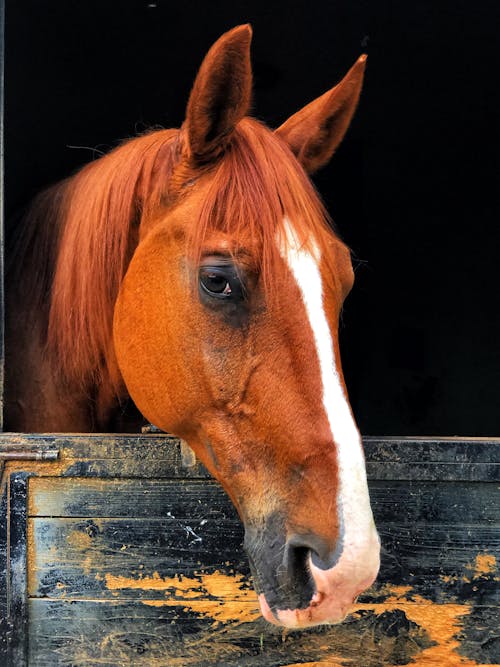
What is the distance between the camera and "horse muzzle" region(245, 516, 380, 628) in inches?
47.3

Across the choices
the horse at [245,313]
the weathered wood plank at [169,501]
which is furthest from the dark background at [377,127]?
the weathered wood plank at [169,501]

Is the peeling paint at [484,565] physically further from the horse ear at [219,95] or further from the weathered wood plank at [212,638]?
the horse ear at [219,95]

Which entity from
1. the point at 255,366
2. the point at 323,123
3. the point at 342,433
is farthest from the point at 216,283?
the point at 323,123

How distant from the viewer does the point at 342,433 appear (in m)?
1.29

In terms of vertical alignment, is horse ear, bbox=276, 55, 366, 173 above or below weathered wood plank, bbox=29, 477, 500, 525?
above

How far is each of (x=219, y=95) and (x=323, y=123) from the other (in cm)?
41

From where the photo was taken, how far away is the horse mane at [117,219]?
1.47 metres

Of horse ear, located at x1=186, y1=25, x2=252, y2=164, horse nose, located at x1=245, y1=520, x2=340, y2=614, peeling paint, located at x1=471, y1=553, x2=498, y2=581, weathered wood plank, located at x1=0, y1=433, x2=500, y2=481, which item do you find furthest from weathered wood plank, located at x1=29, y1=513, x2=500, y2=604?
horse ear, located at x1=186, y1=25, x2=252, y2=164

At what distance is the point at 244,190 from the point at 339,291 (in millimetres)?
314

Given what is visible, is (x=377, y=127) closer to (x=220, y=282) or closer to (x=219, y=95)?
(x=219, y=95)

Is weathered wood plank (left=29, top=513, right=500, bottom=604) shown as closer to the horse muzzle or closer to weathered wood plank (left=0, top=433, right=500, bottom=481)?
weathered wood plank (left=0, top=433, right=500, bottom=481)

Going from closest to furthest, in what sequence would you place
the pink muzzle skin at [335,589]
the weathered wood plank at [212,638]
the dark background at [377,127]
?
the pink muzzle skin at [335,589] → the weathered wood plank at [212,638] → the dark background at [377,127]

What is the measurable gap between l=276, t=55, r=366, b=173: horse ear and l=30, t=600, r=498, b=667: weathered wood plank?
121cm

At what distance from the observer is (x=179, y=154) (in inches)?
64.0
